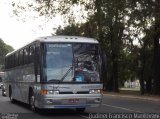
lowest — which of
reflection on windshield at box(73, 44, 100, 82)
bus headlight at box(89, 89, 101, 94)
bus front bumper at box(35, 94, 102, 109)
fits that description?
bus front bumper at box(35, 94, 102, 109)

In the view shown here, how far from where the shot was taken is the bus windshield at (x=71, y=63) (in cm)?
1933

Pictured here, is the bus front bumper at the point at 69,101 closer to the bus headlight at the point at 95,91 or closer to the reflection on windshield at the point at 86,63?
the bus headlight at the point at 95,91

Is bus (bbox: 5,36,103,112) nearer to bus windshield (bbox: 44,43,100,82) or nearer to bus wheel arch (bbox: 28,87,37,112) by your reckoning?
bus windshield (bbox: 44,43,100,82)

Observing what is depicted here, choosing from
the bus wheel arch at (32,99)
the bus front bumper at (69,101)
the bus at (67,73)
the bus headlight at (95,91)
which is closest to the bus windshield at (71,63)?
the bus at (67,73)

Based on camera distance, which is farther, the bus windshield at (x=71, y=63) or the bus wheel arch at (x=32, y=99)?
the bus wheel arch at (x=32, y=99)

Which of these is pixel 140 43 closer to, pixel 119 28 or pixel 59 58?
pixel 119 28

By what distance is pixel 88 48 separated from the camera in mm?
20078

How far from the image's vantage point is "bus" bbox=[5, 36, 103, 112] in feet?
63.1

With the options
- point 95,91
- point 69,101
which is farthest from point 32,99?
point 95,91

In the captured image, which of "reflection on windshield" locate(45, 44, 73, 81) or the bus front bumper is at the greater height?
"reflection on windshield" locate(45, 44, 73, 81)

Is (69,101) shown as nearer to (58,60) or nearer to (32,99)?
(58,60)

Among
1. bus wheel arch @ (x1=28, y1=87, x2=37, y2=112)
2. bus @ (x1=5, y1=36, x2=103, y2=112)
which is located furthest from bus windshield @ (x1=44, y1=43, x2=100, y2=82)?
bus wheel arch @ (x1=28, y1=87, x2=37, y2=112)

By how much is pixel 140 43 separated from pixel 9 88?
19.2 metres

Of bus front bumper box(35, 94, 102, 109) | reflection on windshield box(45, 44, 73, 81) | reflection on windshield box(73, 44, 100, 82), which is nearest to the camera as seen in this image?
bus front bumper box(35, 94, 102, 109)
